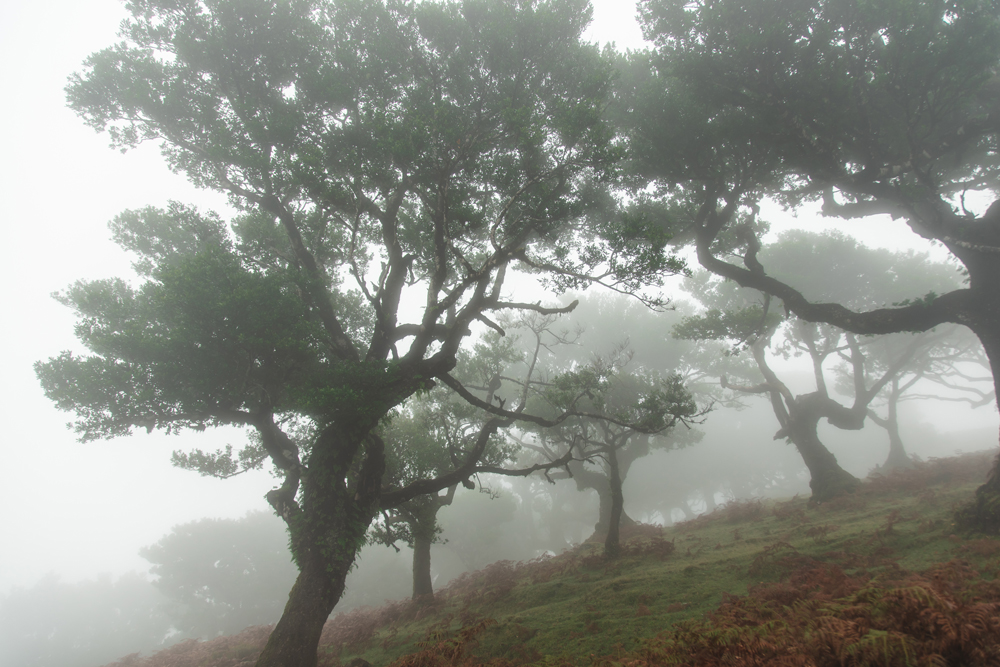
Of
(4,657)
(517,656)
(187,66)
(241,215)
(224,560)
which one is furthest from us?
(4,657)

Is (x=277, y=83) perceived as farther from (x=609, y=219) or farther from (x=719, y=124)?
(x=719, y=124)

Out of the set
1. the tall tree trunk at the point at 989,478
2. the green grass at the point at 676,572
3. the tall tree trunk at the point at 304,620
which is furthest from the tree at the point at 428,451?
the tall tree trunk at the point at 989,478

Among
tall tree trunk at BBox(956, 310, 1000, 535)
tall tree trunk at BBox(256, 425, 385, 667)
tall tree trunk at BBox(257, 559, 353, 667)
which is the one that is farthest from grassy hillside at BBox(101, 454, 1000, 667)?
tall tree trunk at BBox(256, 425, 385, 667)

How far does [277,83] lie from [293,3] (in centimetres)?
227

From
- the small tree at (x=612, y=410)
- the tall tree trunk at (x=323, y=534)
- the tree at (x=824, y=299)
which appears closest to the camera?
the tall tree trunk at (x=323, y=534)

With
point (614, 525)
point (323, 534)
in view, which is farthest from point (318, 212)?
point (614, 525)

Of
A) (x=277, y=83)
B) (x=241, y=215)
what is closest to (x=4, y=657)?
(x=241, y=215)

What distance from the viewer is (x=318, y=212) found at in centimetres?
1040

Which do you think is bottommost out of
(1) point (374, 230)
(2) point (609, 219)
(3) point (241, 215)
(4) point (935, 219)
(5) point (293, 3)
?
(4) point (935, 219)

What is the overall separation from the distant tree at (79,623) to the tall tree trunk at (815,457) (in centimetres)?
5469

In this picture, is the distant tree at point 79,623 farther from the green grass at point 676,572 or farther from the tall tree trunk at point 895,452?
the tall tree trunk at point 895,452

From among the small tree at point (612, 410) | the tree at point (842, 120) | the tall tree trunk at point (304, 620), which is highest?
the tree at point (842, 120)

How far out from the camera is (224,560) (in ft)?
116

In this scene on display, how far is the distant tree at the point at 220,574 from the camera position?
33094 mm
